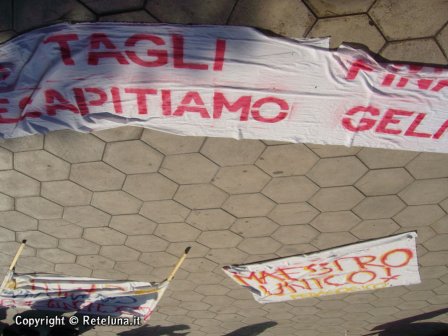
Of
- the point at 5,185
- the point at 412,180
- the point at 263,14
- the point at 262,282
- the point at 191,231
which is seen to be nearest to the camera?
the point at 263,14

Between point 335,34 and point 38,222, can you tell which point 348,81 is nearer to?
point 335,34

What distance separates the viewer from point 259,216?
6.60 feet

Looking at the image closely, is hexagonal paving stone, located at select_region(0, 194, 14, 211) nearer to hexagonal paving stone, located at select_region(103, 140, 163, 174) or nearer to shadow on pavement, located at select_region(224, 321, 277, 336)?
hexagonal paving stone, located at select_region(103, 140, 163, 174)

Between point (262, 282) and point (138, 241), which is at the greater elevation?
point (138, 241)

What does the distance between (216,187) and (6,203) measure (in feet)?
4.06

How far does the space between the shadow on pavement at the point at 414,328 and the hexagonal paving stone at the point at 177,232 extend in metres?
2.02

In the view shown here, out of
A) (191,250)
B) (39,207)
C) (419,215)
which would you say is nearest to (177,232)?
(191,250)

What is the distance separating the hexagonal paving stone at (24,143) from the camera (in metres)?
1.71

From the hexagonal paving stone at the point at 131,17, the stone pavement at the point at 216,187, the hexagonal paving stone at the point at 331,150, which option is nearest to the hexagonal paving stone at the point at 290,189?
the stone pavement at the point at 216,187

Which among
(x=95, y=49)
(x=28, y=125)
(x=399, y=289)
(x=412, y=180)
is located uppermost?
(x=95, y=49)

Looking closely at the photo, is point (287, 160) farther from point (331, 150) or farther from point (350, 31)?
point (350, 31)

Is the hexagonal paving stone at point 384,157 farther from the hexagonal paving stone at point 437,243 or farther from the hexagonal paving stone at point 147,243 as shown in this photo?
the hexagonal paving stone at point 147,243

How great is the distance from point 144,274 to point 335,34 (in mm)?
1938

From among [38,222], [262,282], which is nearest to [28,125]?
[38,222]
